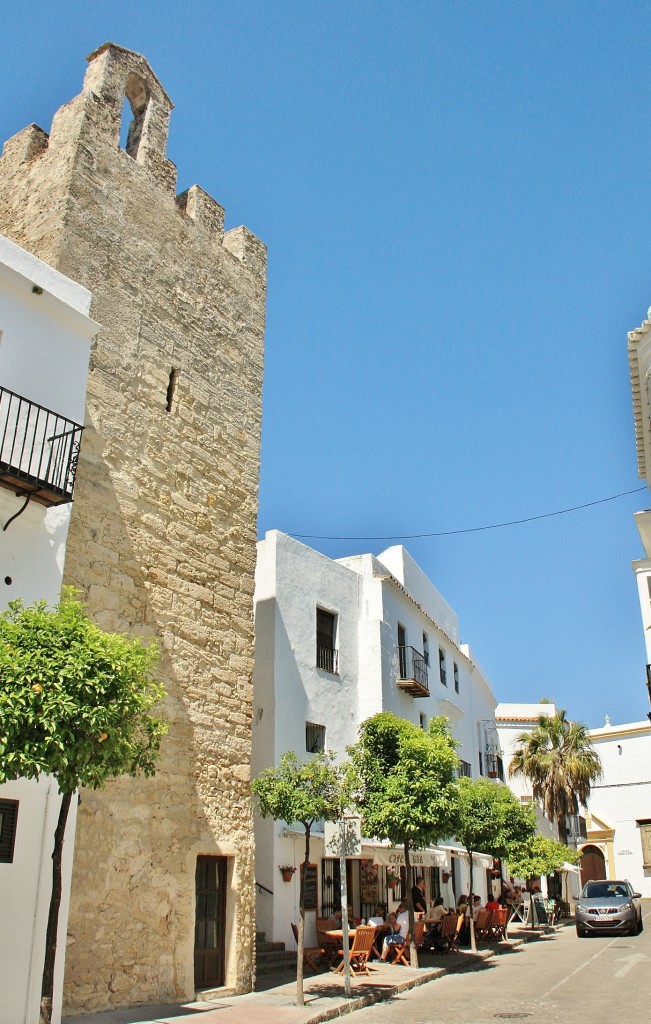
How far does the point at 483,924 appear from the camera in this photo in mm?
19766

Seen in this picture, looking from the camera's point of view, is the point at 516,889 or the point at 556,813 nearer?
the point at 516,889

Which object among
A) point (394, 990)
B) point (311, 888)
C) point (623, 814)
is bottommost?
point (394, 990)

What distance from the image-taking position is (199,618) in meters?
12.3

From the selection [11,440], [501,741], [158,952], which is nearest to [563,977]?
[158,952]

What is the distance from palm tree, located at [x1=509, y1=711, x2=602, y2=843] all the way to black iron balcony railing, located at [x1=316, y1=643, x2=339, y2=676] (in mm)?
17087

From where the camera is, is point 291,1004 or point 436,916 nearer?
point 291,1004

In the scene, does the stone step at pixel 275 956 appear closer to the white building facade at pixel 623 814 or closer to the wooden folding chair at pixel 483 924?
the wooden folding chair at pixel 483 924

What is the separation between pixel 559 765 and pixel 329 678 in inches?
695

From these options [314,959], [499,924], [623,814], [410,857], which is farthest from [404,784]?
[623,814]

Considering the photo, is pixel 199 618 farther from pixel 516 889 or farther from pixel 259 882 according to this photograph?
pixel 516 889

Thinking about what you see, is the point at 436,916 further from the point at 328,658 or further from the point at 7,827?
the point at 7,827

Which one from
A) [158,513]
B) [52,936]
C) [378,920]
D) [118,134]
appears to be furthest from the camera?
[378,920]

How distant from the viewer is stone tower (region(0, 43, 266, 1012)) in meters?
10.2

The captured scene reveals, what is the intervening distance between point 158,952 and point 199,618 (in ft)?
14.5
